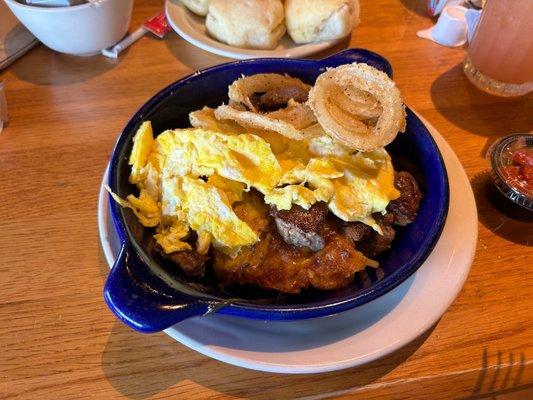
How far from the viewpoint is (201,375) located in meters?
0.83

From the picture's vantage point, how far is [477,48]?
1.33 metres

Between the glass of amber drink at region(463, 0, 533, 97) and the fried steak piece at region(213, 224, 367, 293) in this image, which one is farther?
the glass of amber drink at region(463, 0, 533, 97)

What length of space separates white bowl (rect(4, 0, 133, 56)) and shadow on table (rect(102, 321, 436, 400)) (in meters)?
0.89

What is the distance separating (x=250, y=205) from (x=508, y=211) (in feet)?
2.03

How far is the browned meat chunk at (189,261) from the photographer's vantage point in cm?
81

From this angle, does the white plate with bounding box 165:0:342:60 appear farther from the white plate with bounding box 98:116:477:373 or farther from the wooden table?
the white plate with bounding box 98:116:477:373

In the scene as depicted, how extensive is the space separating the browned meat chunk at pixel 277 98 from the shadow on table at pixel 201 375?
1.70ft

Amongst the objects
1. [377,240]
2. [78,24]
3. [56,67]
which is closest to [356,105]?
[377,240]

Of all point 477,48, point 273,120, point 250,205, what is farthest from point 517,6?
point 250,205

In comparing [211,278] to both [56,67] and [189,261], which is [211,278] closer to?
[189,261]

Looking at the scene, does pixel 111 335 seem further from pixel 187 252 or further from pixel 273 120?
pixel 273 120

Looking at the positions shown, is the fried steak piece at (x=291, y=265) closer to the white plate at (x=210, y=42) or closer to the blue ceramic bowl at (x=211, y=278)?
the blue ceramic bowl at (x=211, y=278)

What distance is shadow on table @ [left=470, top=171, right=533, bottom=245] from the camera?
1.05 metres

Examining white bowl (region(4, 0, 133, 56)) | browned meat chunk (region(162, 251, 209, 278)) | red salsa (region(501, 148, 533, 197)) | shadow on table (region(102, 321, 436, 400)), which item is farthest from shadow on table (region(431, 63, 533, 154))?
white bowl (region(4, 0, 133, 56))
